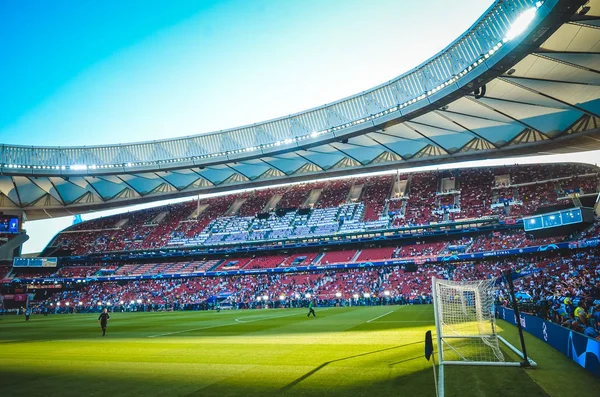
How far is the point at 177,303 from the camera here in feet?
154

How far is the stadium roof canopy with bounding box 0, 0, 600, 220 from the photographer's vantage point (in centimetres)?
2609

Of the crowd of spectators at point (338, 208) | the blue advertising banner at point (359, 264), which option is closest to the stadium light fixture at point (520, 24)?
the blue advertising banner at point (359, 264)

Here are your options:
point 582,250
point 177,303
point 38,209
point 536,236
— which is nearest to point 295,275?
point 177,303

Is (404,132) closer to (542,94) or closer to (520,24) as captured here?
(542,94)

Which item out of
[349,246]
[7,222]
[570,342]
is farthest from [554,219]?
[7,222]

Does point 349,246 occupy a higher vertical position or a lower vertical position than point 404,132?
lower

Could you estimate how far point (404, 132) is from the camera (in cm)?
4297

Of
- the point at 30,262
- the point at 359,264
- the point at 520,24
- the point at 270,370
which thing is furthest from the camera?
the point at 30,262

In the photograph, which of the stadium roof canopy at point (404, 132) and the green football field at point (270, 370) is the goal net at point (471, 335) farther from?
the stadium roof canopy at point (404, 132)

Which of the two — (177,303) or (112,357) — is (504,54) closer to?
(112,357)

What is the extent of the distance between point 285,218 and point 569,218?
3507cm

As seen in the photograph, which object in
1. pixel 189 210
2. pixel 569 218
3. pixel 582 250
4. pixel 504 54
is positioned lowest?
pixel 582 250

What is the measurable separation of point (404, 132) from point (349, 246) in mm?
16942

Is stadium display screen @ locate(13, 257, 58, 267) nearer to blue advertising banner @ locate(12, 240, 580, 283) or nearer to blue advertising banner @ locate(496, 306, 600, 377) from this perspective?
blue advertising banner @ locate(12, 240, 580, 283)
